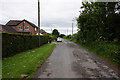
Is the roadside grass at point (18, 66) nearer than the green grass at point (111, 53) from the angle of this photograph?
Yes

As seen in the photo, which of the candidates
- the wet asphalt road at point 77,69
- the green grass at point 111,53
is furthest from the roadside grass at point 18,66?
the green grass at point 111,53

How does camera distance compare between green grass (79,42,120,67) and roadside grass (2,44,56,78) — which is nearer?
roadside grass (2,44,56,78)

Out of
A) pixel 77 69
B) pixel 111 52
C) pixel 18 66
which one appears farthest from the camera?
pixel 111 52

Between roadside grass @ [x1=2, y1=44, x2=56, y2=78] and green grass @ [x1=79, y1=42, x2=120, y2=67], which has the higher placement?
green grass @ [x1=79, y1=42, x2=120, y2=67]

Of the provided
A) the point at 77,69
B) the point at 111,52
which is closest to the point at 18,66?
the point at 77,69

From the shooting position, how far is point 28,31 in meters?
37.1

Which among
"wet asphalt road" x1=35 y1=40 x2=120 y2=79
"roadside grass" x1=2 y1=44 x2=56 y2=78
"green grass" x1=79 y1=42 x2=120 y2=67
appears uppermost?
"green grass" x1=79 y1=42 x2=120 y2=67

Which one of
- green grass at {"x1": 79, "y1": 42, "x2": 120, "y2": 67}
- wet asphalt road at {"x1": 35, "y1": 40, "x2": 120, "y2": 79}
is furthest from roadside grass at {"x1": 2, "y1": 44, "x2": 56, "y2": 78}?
green grass at {"x1": 79, "y1": 42, "x2": 120, "y2": 67}

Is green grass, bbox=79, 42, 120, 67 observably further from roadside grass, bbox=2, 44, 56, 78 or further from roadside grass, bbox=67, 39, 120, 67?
roadside grass, bbox=2, 44, 56, 78

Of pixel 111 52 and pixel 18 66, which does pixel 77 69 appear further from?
pixel 111 52

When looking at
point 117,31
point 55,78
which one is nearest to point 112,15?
point 117,31

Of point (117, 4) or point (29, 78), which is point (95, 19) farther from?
point (29, 78)

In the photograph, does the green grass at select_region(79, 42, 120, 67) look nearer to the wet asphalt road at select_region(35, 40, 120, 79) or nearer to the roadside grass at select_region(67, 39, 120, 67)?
the roadside grass at select_region(67, 39, 120, 67)

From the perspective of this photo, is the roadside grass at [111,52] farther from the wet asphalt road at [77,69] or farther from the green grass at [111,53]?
the wet asphalt road at [77,69]
